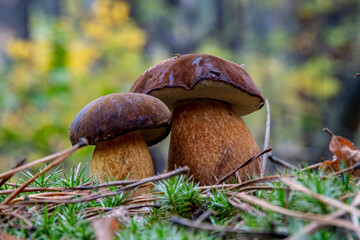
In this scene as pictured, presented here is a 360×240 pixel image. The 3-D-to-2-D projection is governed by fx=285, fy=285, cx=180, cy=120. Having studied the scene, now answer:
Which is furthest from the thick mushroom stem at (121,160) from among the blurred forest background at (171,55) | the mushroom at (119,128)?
the blurred forest background at (171,55)

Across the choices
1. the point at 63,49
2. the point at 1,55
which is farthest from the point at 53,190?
the point at 1,55

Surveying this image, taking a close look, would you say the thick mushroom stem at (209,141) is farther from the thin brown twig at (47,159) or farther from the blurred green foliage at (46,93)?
the blurred green foliage at (46,93)

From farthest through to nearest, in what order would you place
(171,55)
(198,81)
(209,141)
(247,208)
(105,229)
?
(171,55), (209,141), (198,81), (247,208), (105,229)

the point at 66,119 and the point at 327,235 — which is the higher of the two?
the point at 327,235

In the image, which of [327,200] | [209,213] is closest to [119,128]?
[209,213]

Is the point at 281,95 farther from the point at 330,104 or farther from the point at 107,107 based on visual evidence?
the point at 107,107

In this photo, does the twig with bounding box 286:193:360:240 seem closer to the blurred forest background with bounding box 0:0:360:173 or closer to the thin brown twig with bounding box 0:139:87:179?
the thin brown twig with bounding box 0:139:87:179

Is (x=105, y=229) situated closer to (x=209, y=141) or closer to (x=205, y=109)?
(x=209, y=141)
